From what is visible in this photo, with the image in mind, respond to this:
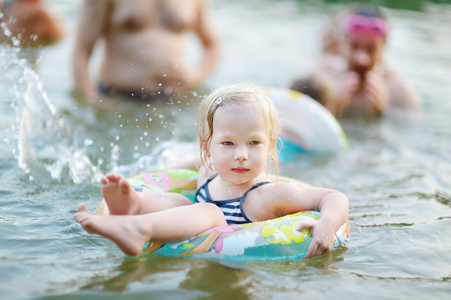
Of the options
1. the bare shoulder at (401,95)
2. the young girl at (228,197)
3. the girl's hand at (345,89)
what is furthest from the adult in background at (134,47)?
the young girl at (228,197)

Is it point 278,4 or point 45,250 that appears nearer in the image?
point 45,250

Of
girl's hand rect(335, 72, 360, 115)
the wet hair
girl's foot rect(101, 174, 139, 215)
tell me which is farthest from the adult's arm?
girl's foot rect(101, 174, 139, 215)

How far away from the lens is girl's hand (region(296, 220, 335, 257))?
2.82 meters

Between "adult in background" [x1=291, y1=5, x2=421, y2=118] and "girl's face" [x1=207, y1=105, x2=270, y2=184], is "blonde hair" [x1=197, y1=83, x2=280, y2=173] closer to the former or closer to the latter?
"girl's face" [x1=207, y1=105, x2=270, y2=184]

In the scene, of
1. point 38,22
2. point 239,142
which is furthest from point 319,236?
point 38,22

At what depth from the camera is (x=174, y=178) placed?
11.6ft

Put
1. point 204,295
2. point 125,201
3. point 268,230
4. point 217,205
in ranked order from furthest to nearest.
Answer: point 217,205 → point 268,230 → point 125,201 → point 204,295

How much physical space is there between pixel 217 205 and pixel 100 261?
66 centimetres

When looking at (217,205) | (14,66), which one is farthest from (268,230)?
(14,66)

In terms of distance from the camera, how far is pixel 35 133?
461 centimetres

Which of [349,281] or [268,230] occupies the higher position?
[268,230]

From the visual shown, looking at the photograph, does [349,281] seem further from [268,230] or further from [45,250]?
[45,250]

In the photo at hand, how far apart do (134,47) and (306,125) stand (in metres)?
1.82

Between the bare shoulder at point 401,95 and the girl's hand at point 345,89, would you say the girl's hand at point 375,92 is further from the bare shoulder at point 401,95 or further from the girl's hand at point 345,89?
the bare shoulder at point 401,95
